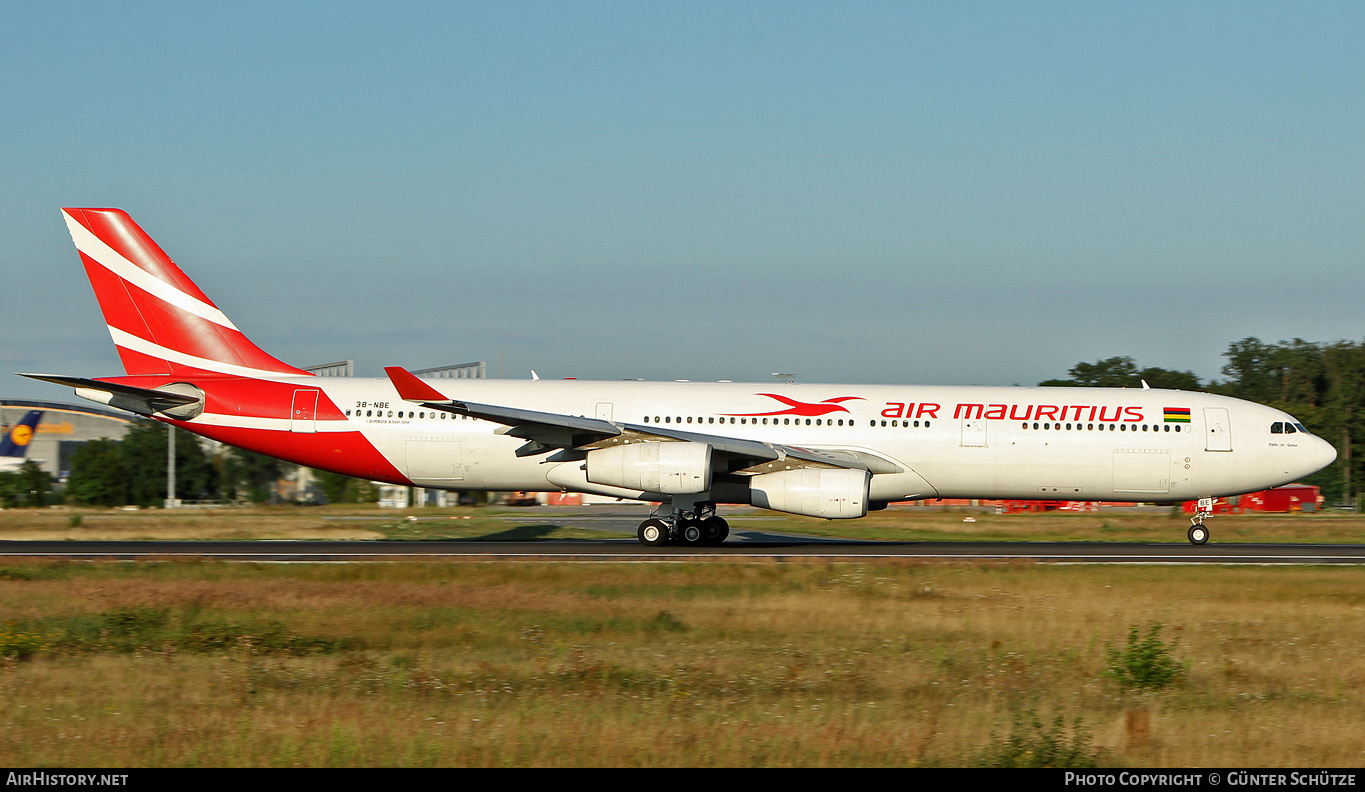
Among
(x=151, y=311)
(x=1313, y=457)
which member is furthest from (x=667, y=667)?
(x=1313, y=457)

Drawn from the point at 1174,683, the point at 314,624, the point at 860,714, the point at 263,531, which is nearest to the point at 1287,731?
the point at 1174,683

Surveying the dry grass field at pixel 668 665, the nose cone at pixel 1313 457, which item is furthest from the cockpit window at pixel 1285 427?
the dry grass field at pixel 668 665

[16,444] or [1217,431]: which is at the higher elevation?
[1217,431]

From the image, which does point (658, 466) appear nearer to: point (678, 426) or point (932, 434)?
point (678, 426)

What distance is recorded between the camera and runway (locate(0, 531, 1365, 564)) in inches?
815

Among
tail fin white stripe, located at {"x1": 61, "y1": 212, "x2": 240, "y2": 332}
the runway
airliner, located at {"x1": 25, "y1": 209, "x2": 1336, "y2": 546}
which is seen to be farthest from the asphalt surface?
tail fin white stripe, located at {"x1": 61, "y1": 212, "x2": 240, "y2": 332}

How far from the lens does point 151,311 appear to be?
25906mm

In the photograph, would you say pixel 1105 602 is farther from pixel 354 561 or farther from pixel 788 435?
pixel 354 561

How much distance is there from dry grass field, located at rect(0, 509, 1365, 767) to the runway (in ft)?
6.17

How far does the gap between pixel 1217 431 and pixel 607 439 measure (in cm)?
1330

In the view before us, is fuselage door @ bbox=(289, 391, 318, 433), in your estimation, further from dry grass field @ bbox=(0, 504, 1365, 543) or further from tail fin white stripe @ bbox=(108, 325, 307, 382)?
dry grass field @ bbox=(0, 504, 1365, 543)

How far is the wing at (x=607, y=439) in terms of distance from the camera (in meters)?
22.6

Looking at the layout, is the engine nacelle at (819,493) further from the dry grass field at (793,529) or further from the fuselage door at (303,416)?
the fuselage door at (303,416)

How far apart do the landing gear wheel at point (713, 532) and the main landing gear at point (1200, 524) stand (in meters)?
10.3
